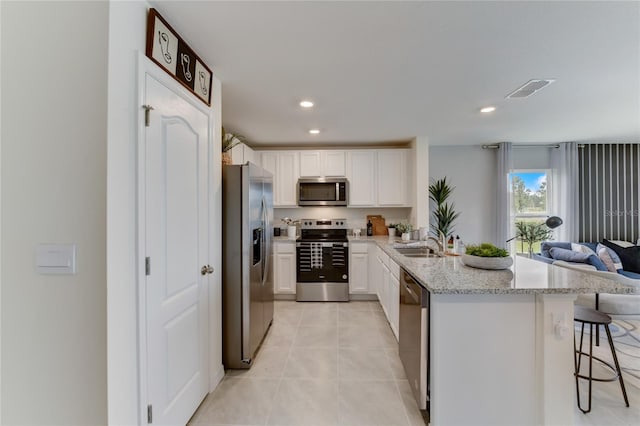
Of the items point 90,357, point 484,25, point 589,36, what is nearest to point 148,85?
point 90,357

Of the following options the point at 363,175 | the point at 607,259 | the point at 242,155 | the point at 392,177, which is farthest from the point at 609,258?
the point at 242,155

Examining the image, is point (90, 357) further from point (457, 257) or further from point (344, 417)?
point (457, 257)

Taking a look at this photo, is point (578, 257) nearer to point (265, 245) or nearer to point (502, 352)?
point (502, 352)

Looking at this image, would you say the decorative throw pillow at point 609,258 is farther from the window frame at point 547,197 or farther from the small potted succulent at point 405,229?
the small potted succulent at point 405,229

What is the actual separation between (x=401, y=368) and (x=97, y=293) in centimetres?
225

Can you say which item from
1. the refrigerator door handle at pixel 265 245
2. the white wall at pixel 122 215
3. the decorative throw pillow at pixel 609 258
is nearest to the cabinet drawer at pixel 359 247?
the refrigerator door handle at pixel 265 245

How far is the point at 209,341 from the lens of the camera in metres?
1.99

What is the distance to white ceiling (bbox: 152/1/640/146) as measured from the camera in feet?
4.75

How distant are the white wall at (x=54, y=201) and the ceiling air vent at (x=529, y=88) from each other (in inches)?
117

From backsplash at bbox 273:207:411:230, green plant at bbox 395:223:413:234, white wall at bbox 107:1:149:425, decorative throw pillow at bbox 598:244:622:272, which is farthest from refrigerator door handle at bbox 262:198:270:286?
decorative throw pillow at bbox 598:244:622:272

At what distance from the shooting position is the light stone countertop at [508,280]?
4.86ft

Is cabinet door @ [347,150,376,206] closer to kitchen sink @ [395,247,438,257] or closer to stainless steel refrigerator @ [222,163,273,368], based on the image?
kitchen sink @ [395,247,438,257]

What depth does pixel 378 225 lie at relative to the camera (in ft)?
15.0

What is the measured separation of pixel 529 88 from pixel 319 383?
3.10m
